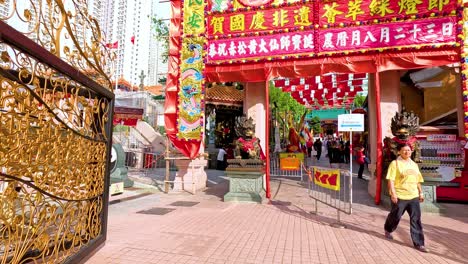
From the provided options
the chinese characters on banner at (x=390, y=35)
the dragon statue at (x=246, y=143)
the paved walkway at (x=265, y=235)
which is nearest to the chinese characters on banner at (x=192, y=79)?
the dragon statue at (x=246, y=143)

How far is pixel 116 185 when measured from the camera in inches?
296

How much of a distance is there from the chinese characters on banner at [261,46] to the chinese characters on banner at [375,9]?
0.75 metres

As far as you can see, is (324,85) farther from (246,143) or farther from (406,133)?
(246,143)

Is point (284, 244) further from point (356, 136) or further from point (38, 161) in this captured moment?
point (356, 136)

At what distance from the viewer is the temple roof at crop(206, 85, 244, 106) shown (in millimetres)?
15047

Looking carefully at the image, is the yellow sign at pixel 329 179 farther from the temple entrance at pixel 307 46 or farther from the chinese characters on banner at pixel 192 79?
the chinese characters on banner at pixel 192 79

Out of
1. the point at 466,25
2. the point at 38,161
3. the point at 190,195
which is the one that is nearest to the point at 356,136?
the point at 466,25

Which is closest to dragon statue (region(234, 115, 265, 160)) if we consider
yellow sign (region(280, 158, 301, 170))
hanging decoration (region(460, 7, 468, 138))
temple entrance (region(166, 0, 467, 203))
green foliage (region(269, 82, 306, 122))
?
temple entrance (region(166, 0, 467, 203))

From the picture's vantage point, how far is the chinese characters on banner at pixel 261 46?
764 centimetres

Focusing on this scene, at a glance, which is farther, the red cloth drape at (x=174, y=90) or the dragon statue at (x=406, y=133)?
the red cloth drape at (x=174, y=90)

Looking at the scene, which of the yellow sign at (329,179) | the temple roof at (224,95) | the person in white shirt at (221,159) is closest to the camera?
the yellow sign at (329,179)

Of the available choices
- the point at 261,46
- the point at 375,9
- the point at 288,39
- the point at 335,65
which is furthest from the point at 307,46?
the point at 375,9

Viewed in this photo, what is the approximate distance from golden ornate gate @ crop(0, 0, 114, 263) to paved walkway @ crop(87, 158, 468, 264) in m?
0.82

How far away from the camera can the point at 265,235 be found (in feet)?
15.2
